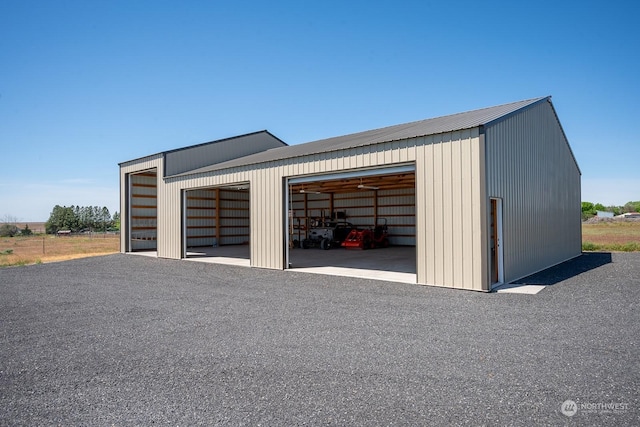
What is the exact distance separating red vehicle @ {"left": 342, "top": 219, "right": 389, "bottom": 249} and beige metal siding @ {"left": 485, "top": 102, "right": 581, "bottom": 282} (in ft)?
28.0

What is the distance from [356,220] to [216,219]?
837 centimetres

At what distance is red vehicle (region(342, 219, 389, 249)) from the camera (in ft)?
68.0

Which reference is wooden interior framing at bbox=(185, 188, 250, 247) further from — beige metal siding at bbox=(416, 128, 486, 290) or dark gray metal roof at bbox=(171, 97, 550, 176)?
beige metal siding at bbox=(416, 128, 486, 290)

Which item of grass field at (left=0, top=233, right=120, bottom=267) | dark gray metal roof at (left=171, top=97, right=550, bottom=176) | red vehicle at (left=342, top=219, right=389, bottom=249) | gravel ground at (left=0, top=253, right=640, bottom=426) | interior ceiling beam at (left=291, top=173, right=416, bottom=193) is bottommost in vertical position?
gravel ground at (left=0, top=253, right=640, bottom=426)

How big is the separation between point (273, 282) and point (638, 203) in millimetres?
119016

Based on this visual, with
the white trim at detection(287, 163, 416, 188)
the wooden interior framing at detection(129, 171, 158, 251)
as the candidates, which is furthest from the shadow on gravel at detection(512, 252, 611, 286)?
the wooden interior framing at detection(129, 171, 158, 251)

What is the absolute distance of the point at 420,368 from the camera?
439 centimetres

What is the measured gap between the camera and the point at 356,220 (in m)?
25.6

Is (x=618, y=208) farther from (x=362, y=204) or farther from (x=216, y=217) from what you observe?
(x=216, y=217)

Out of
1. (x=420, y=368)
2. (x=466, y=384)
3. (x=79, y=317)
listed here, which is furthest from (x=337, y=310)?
(x=79, y=317)

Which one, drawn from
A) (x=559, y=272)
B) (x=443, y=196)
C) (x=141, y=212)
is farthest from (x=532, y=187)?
(x=141, y=212)

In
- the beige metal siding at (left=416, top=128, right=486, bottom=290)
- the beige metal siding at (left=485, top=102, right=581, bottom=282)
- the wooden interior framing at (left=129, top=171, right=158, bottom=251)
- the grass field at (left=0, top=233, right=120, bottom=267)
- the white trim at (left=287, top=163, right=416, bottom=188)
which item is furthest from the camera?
the wooden interior framing at (left=129, top=171, right=158, bottom=251)

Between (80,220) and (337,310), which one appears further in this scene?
(80,220)

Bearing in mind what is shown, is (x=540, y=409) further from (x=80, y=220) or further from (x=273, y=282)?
(x=80, y=220)
